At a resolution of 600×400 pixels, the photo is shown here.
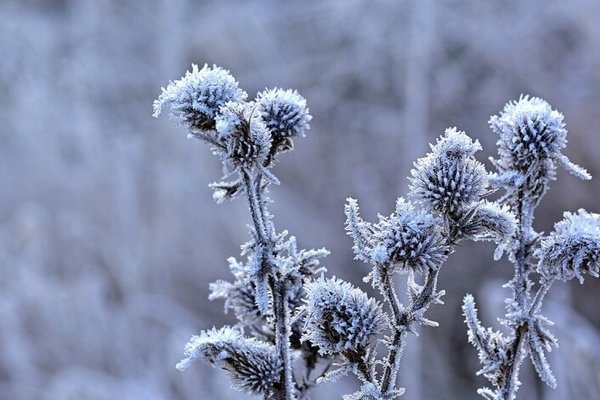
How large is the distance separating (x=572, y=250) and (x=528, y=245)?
0.03m

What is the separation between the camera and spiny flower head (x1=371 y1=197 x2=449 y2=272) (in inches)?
13.0

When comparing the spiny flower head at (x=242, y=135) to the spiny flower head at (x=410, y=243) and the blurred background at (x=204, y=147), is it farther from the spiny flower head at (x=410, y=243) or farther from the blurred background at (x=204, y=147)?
the blurred background at (x=204, y=147)

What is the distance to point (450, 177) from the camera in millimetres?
337

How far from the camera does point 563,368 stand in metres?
1.23

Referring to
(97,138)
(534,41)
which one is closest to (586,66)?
(534,41)

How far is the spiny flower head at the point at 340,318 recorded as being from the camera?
344 millimetres

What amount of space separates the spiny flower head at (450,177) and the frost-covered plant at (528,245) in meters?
0.02

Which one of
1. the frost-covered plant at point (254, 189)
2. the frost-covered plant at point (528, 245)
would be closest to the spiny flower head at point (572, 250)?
the frost-covered plant at point (528, 245)

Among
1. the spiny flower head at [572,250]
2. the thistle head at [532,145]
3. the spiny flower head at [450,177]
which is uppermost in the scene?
the thistle head at [532,145]

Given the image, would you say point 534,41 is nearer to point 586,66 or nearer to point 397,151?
point 586,66

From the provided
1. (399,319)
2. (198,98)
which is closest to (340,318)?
(399,319)

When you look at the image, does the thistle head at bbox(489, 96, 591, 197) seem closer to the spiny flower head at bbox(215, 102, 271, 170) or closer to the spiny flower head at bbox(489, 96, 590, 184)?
the spiny flower head at bbox(489, 96, 590, 184)

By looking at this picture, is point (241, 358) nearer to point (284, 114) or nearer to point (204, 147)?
point (284, 114)

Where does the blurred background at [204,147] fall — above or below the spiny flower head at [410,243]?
above
